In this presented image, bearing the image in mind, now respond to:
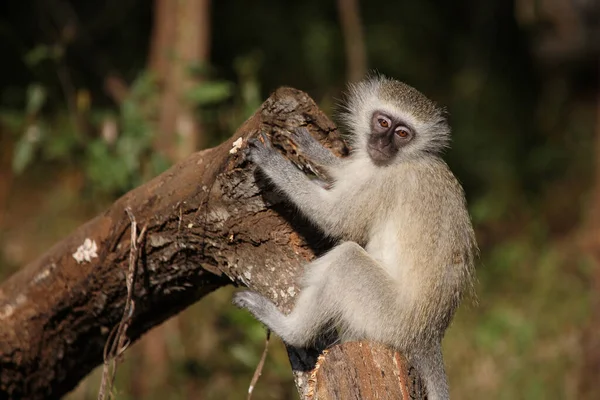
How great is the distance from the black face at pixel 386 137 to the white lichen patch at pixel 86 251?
52.7 inches

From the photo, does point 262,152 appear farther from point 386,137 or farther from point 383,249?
point 386,137

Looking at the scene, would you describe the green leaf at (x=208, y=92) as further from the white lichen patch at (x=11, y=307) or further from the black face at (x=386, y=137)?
the white lichen patch at (x=11, y=307)

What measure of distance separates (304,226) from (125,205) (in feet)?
2.60

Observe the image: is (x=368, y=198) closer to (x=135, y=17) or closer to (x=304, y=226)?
(x=304, y=226)

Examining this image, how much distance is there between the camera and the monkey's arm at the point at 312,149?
3545 millimetres

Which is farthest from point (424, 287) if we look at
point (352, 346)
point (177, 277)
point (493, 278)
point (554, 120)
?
point (554, 120)

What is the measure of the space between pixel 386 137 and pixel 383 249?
0.58m

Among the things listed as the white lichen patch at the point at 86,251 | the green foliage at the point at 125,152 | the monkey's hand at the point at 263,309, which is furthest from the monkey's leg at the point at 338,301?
the green foliage at the point at 125,152

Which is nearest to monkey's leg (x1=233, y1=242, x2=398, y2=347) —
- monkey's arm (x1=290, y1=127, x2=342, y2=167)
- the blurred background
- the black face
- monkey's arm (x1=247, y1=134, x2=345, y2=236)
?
monkey's arm (x1=247, y1=134, x2=345, y2=236)

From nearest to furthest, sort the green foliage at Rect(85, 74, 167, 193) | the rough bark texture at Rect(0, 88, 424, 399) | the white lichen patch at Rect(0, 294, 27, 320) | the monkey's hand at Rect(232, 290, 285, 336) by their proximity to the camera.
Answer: the rough bark texture at Rect(0, 88, 424, 399) < the monkey's hand at Rect(232, 290, 285, 336) < the white lichen patch at Rect(0, 294, 27, 320) < the green foliage at Rect(85, 74, 167, 193)

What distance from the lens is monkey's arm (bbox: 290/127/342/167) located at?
354 cm

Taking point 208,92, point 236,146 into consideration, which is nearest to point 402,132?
point 236,146

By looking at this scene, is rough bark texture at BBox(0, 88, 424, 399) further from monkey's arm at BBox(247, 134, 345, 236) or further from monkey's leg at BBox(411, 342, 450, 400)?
monkey's leg at BBox(411, 342, 450, 400)

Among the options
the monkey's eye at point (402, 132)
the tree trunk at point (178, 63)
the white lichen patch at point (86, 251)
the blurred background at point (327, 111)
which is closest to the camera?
the white lichen patch at point (86, 251)
